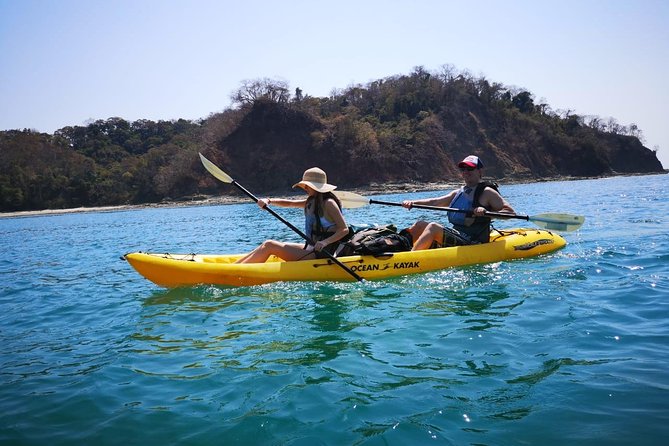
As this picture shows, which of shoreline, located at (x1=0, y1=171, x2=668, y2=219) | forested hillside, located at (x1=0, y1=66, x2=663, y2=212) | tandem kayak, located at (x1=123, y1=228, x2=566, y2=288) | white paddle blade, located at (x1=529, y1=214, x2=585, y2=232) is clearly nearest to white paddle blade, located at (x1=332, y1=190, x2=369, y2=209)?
tandem kayak, located at (x1=123, y1=228, x2=566, y2=288)

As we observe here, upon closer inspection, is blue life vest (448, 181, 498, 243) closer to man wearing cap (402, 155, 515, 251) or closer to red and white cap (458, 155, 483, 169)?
man wearing cap (402, 155, 515, 251)

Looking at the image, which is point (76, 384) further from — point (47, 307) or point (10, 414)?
point (47, 307)

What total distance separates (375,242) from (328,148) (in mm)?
43647

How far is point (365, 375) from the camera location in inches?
136

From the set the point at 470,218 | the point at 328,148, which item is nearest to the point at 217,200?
the point at 328,148

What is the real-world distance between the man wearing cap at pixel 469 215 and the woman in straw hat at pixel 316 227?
1345 millimetres

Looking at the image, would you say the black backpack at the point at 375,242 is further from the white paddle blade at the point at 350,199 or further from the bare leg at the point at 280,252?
the white paddle blade at the point at 350,199

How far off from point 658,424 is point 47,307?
6.38 meters

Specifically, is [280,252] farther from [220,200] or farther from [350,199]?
[220,200]

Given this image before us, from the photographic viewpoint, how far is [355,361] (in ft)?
12.2

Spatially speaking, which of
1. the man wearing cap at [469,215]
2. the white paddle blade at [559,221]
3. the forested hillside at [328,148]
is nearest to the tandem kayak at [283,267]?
the man wearing cap at [469,215]

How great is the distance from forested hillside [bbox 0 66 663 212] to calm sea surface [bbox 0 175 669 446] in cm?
4113

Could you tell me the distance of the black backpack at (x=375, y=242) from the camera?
22.2 ft

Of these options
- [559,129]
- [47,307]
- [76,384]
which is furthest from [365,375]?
[559,129]
